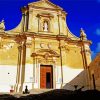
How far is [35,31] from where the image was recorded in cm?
2414

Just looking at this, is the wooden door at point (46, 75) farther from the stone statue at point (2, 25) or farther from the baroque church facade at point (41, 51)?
the stone statue at point (2, 25)

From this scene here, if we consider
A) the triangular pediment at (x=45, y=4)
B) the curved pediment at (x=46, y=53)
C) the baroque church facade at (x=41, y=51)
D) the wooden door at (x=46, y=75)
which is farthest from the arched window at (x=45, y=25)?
the wooden door at (x=46, y=75)

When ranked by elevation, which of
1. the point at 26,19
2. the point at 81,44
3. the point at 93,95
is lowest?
the point at 93,95

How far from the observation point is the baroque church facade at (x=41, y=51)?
21.6 m

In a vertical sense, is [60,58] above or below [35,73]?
above

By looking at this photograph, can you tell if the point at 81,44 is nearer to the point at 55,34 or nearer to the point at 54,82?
the point at 55,34

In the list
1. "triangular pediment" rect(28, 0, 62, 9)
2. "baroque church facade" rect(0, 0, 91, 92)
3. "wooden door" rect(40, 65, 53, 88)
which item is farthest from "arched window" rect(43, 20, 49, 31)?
"wooden door" rect(40, 65, 53, 88)

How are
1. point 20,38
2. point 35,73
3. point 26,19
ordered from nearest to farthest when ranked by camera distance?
point 35,73 < point 20,38 < point 26,19

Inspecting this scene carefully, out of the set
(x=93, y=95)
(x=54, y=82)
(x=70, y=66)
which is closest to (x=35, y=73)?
(x=54, y=82)

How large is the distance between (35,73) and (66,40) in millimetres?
5723

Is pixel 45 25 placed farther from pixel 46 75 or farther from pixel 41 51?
pixel 46 75

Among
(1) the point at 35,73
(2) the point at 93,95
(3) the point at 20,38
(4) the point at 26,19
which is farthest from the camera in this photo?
(4) the point at 26,19

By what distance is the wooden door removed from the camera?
22.2 metres

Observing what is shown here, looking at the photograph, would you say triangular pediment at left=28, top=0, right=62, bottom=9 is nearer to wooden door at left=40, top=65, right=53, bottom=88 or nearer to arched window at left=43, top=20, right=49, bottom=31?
arched window at left=43, top=20, right=49, bottom=31
